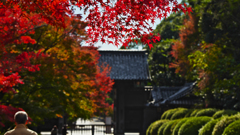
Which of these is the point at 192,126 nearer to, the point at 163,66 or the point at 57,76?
the point at 57,76

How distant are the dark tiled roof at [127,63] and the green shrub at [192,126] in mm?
16870

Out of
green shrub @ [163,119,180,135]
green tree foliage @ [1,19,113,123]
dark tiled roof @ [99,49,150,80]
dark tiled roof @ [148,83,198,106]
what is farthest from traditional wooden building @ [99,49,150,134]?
green tree foliage @ [1,19,113,123]

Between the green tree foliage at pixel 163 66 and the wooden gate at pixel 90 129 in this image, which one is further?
the green tree foliage at pixel 163 66

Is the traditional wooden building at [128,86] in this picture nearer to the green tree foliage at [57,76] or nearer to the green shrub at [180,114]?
the green shrub at [180,114]

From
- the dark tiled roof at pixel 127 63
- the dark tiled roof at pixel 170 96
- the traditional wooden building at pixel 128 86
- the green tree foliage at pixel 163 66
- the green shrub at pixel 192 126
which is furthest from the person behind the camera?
the green tree foliage at pixel 163 66

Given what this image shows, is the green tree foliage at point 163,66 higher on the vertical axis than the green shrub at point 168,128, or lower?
higher

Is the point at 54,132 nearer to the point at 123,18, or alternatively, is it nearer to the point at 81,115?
the point at 81,115

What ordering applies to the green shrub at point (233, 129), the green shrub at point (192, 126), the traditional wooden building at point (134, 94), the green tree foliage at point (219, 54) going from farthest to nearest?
1. the traditional wooden building at point (134, 94)
2. the green tree foliage at point (219, 54)
3. the green shrub at point (192, 126)
4. the green shrub at point (233, 129)

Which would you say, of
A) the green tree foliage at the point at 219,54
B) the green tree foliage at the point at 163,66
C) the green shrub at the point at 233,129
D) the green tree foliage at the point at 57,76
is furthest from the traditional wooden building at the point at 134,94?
the green shrub at the point at 233,129

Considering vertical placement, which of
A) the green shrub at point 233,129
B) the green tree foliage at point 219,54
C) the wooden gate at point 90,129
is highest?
the green tree foliage at point 219,54

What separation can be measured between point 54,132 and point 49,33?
30.9 ft

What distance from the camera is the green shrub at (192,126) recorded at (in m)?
16.2

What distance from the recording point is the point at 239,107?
22.0 meters

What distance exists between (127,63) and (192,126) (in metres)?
20.2
